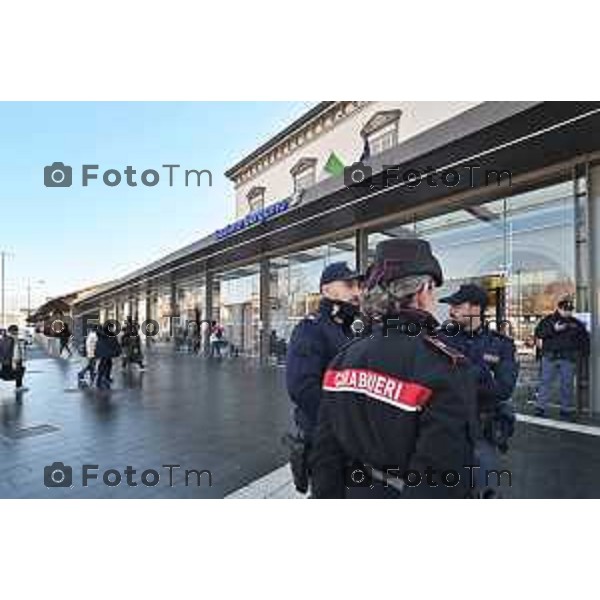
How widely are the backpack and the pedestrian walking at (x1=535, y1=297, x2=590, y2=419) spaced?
10073 millimetres

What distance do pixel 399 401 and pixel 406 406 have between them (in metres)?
0.03

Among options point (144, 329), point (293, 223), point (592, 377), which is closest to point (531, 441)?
point (592, 377)

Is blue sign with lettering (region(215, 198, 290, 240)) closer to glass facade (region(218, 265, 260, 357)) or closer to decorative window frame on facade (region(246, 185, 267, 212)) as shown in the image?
glass facade (region(218, 265, 260, 357))

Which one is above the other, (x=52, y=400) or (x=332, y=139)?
(x=332, y=139)

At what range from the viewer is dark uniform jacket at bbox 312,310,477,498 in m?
1.68

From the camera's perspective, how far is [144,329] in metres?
30.2

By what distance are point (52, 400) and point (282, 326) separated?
754 centimetres

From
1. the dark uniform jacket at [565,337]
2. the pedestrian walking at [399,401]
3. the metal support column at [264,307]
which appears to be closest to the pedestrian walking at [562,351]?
the dark uniform jacket at [565,337]

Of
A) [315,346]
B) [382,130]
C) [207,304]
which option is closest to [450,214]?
[382,130]

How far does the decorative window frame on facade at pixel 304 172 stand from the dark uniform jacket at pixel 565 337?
41.9ft

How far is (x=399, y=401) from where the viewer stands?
173 centimetres

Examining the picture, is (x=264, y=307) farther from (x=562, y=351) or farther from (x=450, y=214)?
(x=562, y=351)
